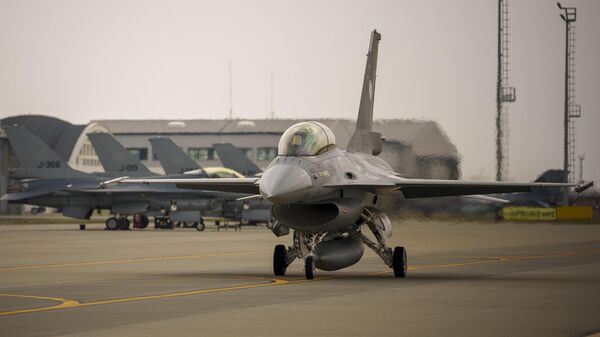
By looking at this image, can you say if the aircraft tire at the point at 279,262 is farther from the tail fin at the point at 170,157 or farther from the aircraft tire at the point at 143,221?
the tail fin at the point at 170,157

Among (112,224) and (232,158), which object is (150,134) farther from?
(112,224)

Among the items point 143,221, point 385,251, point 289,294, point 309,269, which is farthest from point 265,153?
point 289,294

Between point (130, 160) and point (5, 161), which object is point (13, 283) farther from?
point (5, 161)

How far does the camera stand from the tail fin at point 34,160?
55.2m

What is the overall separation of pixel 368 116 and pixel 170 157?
35.6 m

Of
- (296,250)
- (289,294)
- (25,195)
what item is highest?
(296,250)

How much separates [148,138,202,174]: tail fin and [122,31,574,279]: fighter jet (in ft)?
121

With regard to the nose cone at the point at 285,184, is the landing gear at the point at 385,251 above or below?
below

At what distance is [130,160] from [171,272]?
36735mm

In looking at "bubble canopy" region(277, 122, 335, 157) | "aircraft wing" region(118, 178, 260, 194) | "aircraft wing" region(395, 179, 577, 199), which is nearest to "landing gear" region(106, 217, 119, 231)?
"aircraft wing" region(118, 178, 260, 194)

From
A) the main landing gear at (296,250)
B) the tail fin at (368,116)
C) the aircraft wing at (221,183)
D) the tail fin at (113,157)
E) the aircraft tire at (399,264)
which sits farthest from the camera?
the tail fin at (113,157)

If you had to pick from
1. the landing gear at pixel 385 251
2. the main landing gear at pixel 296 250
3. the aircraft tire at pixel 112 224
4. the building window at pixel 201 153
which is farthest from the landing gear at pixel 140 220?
the building window at pixel 201 153

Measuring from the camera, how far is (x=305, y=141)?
21.1 m

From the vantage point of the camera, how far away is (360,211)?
2180 cm
